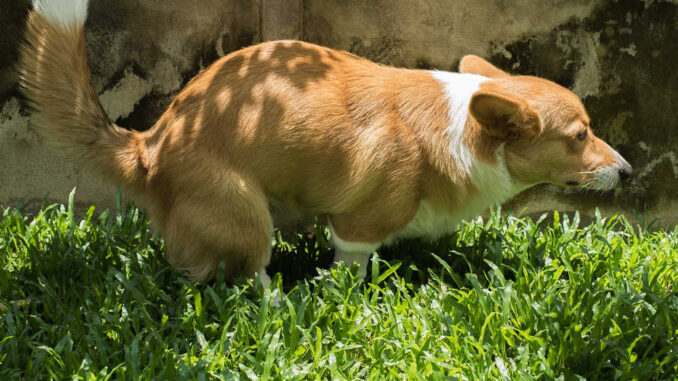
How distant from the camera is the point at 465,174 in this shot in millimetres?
Answer: 3346

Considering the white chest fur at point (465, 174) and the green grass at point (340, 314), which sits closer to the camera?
the green grass at point (340, 314)

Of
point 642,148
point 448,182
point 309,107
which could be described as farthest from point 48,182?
point 642,148

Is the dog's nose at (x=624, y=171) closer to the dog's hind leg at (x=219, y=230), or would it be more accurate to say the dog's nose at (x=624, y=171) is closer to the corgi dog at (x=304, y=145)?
the corgi dog at (x=304, y=145)

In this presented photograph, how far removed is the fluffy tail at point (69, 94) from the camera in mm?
3113

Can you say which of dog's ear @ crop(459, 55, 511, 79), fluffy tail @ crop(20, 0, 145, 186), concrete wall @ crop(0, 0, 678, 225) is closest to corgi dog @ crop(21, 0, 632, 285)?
fluffy tail @ crop(20, 0, 145, 186)

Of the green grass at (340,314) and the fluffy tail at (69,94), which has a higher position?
the fluffy tail at (69,94)

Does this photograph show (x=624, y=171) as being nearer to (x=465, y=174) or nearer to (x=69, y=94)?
(x=465, y=174)

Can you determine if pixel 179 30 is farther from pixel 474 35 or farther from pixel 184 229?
pixel 474 35

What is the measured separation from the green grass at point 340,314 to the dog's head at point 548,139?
1.49 ft

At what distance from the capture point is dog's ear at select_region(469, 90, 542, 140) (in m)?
3.08

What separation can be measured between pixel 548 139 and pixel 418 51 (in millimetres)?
1218

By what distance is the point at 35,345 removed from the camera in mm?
2865

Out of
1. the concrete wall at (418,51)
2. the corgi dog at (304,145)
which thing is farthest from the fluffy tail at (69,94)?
the concrete wall at (418,51)

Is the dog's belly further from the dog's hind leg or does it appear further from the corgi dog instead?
the dog's hind leg
